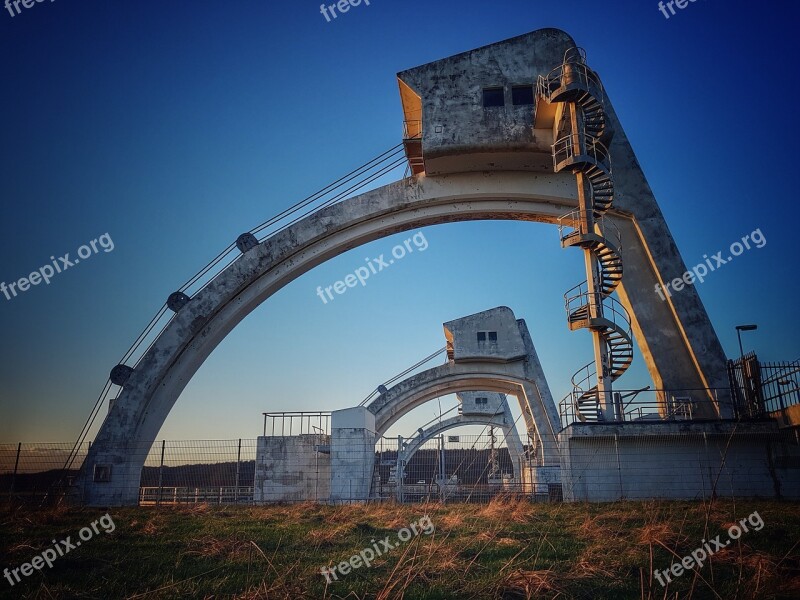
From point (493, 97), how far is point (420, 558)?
643 inches

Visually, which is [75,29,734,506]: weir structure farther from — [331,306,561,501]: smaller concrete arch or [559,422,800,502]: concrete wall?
[331,306,561,501]: smaller concrete arch

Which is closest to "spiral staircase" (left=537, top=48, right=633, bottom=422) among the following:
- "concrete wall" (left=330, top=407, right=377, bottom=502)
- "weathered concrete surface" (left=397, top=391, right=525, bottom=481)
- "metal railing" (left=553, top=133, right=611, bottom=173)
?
"metal railing" (left=553, top=133, right=611, bottom=173)

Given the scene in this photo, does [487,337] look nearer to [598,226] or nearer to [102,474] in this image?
[598,226]

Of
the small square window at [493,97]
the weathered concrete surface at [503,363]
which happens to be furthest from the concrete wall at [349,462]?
the weathered concrete surface at [503,363]

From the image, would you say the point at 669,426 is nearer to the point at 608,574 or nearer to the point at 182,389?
the point at 608,574

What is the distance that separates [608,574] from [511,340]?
25882 mm

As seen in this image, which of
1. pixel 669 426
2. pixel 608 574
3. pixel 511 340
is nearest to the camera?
pixel 608 574

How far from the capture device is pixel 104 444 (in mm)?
17719

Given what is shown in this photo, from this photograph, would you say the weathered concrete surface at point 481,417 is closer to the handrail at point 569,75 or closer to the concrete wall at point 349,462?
the concrete wall at point 349,462

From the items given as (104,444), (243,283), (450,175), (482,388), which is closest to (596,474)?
(450,175)

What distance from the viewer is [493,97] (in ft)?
61.8

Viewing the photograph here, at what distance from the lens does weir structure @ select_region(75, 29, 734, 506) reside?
17469 mm

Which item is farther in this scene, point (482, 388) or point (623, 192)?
point (482, 388)

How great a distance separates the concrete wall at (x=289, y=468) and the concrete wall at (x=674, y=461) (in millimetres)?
8488
